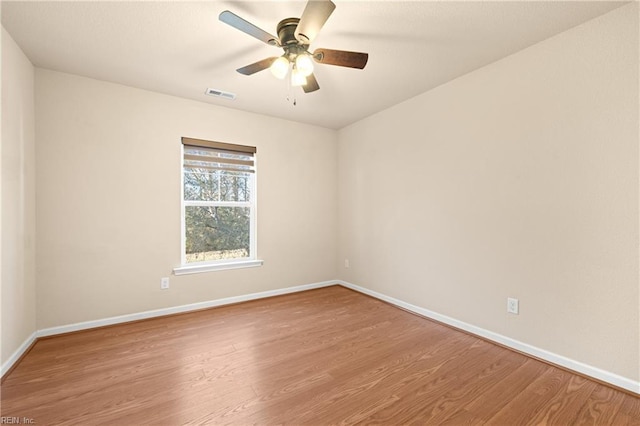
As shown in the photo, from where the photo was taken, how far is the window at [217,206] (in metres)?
3.34

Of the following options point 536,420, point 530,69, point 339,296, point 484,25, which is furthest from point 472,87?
point 339,296

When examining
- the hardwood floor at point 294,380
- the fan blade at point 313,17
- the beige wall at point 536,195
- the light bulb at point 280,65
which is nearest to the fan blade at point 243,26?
the light bulb at point 280,65

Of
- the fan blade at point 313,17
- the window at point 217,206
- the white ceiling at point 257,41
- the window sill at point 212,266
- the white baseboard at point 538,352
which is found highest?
the white ceiling at point 257,41

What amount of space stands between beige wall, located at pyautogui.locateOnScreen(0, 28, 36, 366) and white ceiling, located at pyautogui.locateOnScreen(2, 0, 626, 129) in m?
0.26

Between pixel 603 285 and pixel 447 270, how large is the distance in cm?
116

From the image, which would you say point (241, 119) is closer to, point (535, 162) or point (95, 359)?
point (95, 359)

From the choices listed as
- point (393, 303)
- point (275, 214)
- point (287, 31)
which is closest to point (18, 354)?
point (275, 214)

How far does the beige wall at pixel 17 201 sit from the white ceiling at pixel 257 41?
26 cm

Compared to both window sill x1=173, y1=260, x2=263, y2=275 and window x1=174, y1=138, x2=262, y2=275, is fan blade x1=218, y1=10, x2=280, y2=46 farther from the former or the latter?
window sill x1=173, y1=260, x2=263, y2=275

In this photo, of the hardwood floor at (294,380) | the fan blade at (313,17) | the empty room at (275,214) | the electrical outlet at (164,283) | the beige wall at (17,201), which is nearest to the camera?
the fan blade at (313,17)

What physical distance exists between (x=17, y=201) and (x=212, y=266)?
70.0 inches

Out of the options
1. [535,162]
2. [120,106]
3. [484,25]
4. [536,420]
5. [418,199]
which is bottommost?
[536,420]

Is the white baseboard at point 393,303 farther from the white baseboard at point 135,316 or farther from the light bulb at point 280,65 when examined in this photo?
the light bulb at point 280,65

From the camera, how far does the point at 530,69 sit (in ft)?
7.40
